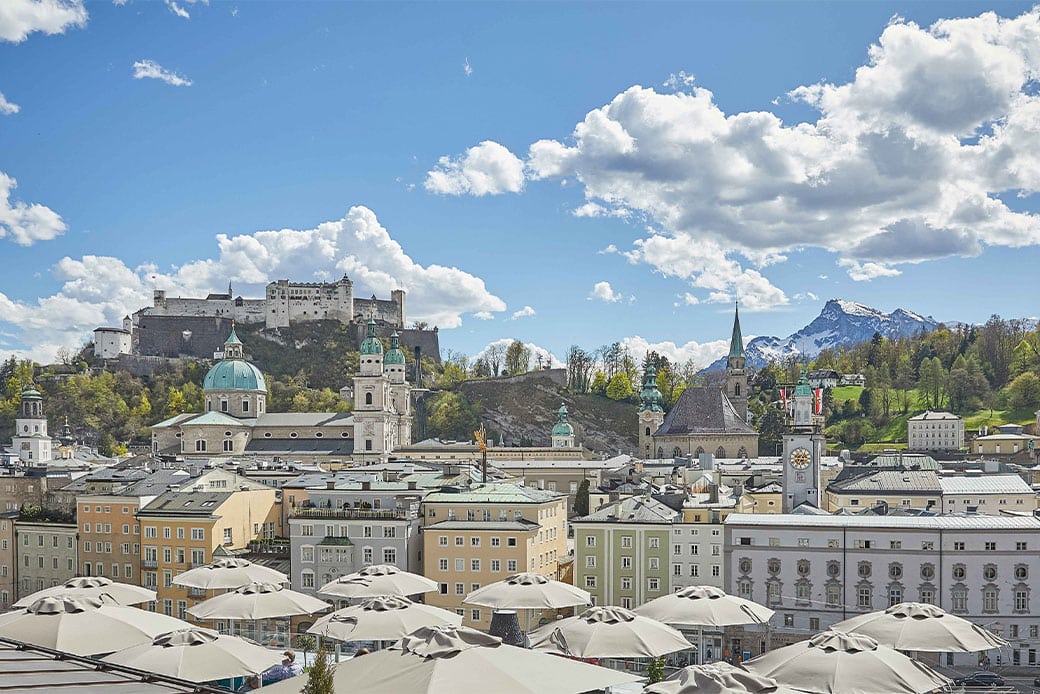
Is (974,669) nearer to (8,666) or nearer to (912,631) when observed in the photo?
(912,631)

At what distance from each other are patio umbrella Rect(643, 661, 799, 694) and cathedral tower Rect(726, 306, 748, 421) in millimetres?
93025

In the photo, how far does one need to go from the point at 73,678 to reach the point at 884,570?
33.1 m

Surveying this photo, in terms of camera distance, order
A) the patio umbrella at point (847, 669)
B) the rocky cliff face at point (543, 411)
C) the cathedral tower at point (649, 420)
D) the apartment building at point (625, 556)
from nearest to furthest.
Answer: the patio umbrella at point (847, 669), the apartment building at point (625, 556), the cathedral tower at point (649, 420), the rocky cliff face at point (543, 411)

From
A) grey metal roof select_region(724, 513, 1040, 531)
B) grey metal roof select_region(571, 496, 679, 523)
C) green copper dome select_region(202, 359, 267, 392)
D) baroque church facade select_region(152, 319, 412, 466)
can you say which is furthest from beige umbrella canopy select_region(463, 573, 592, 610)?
green copper dome select_region(202, 359, 267, 392)

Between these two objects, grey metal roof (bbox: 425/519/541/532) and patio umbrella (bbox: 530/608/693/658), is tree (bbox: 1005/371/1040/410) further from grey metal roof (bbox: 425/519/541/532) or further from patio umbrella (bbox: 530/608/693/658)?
patio umbrella (bbox: 530/608/693/658)

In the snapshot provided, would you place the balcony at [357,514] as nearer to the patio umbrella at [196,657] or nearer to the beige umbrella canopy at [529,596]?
the beige umbrella canopy at [529,596]

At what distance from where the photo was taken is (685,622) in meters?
22.0

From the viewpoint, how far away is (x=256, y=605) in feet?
77.7

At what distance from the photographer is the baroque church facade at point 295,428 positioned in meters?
87.1

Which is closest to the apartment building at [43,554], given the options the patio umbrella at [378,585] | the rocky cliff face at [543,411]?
the patio umbrella at [378,585]

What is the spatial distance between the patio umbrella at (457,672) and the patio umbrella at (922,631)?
9.20 meters

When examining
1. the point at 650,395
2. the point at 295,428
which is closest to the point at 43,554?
the point at 295,428

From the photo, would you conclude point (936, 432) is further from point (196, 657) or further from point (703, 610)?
point (196, 657)

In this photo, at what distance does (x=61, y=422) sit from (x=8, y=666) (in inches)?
4318
